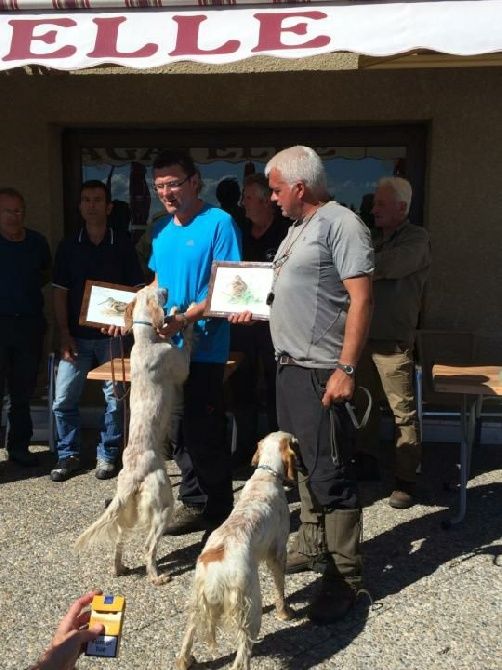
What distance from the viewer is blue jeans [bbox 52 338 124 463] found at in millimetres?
4695

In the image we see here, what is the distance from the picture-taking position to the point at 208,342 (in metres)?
3.55

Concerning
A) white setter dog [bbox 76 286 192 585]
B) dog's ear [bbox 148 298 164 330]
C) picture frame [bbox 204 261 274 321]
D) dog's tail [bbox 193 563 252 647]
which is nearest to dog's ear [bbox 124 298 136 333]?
white setter dog [bbox 76 286 192 585]

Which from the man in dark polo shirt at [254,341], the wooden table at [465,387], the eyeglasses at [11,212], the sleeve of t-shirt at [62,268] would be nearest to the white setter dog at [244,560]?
the wooden table at [465,387]

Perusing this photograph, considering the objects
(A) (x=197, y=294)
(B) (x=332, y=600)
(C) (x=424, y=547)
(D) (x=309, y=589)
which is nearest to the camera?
(B) (x=332, y=600)

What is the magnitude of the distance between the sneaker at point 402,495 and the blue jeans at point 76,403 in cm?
189

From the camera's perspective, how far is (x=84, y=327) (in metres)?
4.71

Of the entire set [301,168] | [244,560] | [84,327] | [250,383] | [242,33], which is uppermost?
[242,33]

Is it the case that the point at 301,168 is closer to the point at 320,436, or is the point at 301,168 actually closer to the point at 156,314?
the point at 156,314

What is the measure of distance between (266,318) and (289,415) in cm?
57

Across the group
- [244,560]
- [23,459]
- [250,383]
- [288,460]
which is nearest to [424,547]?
[288,460]

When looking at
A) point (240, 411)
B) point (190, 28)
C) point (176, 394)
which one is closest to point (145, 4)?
point (190, 28)

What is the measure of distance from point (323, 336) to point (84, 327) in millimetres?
2322

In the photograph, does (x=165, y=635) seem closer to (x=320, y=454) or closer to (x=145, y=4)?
(x=320, y=454)

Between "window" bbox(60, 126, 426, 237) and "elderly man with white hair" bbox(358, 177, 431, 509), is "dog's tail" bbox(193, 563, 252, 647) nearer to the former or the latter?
"elderly man with white hair" bbox(358, 177, 431, 509)
